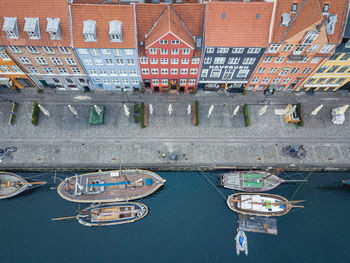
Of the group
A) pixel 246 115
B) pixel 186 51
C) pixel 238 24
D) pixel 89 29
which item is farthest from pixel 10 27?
pixel 246 115

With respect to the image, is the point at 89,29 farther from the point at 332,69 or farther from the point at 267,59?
the point at 332,69

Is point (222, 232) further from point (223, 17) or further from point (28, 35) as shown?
point (28, 35)

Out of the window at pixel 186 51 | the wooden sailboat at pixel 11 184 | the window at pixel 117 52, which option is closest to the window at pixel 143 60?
the window at pixel 117 52

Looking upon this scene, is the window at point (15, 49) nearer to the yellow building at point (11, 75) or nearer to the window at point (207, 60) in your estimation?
the yellow building at point (11, 75)

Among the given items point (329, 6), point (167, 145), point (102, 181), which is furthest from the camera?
point (167, 145)

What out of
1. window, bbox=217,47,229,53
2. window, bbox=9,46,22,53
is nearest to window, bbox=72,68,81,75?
window, bbox=9,46,22,53

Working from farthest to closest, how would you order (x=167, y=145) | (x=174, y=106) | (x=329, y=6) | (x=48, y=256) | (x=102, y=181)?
(x=174, y=106), (x=167, y=145), (x=102, y=181), (x=48, y=256), (x=329, y=6)

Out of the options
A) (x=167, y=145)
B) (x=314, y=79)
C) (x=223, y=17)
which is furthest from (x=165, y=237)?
(x=314, y=79)

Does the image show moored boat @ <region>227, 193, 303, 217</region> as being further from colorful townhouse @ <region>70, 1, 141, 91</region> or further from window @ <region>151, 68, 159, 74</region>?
colorful townhouse @ <region>70, 1, 141, 91</region>
